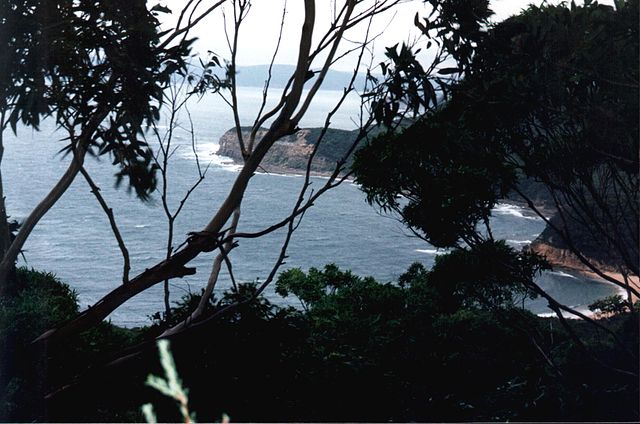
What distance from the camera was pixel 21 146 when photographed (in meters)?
3.24

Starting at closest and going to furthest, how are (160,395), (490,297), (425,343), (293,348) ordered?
(160,395)
(293,348)
(425,343)
(490,297)

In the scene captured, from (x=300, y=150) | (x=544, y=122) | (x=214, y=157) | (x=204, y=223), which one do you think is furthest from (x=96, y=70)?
(x=300, y=150)

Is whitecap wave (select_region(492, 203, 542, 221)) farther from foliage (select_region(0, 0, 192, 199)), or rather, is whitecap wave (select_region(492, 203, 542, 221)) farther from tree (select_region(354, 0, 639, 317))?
foliage (select_region(0, 0, 192, 199))

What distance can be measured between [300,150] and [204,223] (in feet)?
7.27

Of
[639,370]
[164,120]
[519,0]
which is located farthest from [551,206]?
[164,120]

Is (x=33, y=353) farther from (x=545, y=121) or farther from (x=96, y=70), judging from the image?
(x=545, y=121)

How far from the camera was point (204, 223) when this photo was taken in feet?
12.7

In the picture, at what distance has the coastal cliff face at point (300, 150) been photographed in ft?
14.8

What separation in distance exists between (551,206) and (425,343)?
0.98 m

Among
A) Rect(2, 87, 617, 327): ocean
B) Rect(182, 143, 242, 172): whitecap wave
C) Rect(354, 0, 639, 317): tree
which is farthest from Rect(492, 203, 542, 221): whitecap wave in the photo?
Rect(182, 143, 242, 172): whitecap wave

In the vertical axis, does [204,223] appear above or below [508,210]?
below

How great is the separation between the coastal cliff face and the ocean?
86mm

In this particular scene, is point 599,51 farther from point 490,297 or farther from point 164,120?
point 490,297

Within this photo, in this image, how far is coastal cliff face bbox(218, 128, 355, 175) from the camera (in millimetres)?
4508
